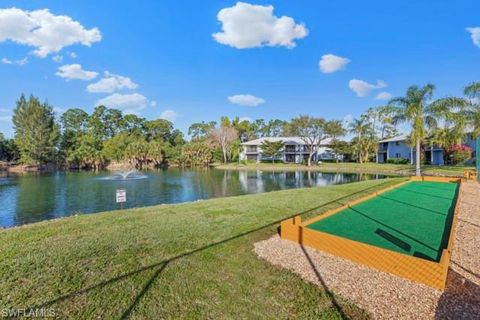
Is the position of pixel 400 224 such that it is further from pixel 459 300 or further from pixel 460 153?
pixel 460 153

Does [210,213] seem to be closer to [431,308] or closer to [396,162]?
[431,308]

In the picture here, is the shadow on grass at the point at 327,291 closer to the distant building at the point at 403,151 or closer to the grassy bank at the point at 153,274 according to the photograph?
the grassy bank at the point at 153,274

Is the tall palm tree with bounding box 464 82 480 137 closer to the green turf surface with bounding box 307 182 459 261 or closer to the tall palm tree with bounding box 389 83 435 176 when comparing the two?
the tall palm tree with bounding box 389 83 435 176

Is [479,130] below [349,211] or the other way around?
the other way around

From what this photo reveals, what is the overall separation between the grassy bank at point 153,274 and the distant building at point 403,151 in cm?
3872

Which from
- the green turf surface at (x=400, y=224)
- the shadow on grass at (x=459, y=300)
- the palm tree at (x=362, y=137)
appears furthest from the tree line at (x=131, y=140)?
the shadow on grass at (x=459, y=300)

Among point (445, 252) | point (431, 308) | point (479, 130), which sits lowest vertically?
point (431, 308)

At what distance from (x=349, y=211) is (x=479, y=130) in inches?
818

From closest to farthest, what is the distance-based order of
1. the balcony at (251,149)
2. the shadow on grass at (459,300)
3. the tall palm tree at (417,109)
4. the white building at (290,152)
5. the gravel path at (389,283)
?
the shadow on grass at (459,300)
the gravel path at (389,283)
the tall palm tree at (417,109)
the white building at (290,152)
the balcony at (251,149)

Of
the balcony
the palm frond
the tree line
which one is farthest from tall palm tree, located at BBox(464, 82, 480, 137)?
the balcony

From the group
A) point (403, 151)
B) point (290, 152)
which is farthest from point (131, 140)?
point (403, 151)

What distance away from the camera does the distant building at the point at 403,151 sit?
37.3 meters

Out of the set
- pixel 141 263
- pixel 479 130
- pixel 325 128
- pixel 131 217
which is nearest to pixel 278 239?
pixel 141 263

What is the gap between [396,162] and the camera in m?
40.5
